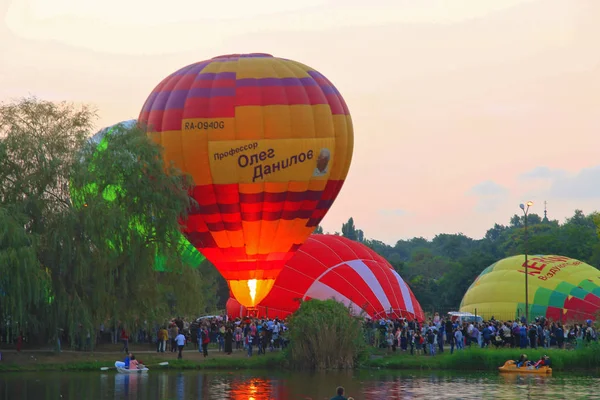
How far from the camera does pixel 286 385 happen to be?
35781 mm

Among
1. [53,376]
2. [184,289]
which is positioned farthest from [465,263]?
[53,376]

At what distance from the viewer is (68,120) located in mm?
43844

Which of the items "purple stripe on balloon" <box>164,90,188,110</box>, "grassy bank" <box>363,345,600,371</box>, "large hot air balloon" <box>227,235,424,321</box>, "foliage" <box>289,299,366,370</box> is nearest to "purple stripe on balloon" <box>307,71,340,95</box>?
"purple stripe on balloon" <box>164,90,188,110</box>

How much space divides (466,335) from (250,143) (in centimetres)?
1173

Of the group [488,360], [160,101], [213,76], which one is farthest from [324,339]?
[160,101]

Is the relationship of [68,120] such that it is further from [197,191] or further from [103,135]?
[197,191]

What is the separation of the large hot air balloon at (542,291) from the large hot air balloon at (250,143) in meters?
16.6

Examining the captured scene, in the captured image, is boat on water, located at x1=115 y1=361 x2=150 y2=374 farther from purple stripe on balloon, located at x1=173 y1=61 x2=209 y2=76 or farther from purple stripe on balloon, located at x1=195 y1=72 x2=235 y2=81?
purple stripe on balloon, located at x1=173 y1=61 x2=209 y2=76

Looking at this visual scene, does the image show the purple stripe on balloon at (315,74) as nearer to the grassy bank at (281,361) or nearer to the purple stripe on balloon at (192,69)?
the purple stripe on balloon at (192,69)

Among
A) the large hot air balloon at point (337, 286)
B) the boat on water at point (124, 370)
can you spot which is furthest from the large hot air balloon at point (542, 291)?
the boat on water at point (124, 370)

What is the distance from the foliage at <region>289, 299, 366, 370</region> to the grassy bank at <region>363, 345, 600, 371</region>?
1.37 m

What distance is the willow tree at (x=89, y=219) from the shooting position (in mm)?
41062

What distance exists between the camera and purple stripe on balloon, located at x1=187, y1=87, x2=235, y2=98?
50.2 m

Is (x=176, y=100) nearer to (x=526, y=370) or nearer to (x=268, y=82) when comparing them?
(x=268, y=82)
